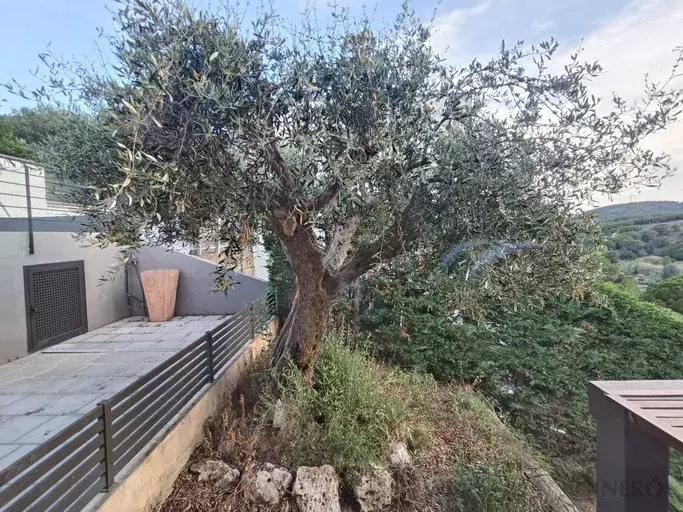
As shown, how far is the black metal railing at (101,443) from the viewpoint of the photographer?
1938 mm

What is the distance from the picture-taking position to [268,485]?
296 cm

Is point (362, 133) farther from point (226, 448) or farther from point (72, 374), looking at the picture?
point (72, 374)

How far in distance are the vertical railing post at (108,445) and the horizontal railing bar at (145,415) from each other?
57mm

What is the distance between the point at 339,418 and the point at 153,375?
1.73 m

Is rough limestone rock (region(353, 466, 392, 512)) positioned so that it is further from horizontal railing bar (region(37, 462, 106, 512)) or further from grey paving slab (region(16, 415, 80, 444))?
grey paving slab (region(16, 415, 80, 444))

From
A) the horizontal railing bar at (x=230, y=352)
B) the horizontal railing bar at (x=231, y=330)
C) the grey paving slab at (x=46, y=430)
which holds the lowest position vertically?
the grey paving slab at (x=46, y=430)

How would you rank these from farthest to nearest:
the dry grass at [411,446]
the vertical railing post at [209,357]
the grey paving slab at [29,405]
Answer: the vertical railing post at [209,357] < the grey paving slab at [29,405] < the dry grass at [411,446]

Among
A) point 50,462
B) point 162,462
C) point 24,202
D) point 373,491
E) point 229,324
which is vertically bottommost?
point 373,491

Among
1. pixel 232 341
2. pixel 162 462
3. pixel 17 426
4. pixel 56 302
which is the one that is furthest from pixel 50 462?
pixel 56 302

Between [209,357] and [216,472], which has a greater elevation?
[209,357]

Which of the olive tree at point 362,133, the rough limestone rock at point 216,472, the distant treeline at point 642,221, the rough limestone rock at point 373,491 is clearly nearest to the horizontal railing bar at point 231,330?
the rough limestone rock at point 216,472

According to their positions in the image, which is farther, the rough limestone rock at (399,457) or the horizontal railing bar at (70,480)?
the rough limestone rock at (399,457)

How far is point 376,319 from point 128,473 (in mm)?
4154

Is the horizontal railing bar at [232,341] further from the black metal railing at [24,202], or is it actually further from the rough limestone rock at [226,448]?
the black metal railing at [24,202]
